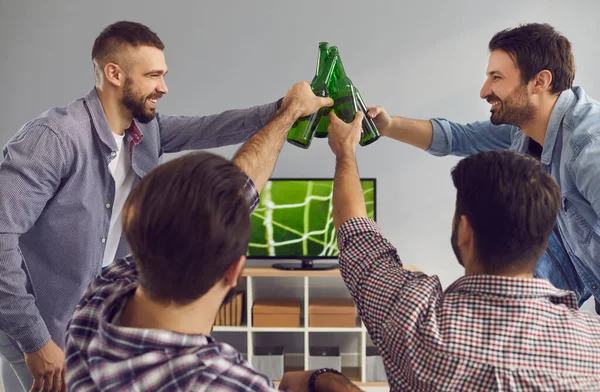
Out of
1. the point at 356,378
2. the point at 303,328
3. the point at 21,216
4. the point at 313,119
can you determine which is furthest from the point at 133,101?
the point at 356,378

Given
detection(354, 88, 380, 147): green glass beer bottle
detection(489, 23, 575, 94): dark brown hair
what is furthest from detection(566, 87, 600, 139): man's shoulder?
detection(354, 88, 380, 147): green glass beer bottle

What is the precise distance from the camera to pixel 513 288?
998 millimetres

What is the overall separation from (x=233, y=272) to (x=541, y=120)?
1.37 metres

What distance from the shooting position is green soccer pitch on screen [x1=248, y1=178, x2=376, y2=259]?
3600mm

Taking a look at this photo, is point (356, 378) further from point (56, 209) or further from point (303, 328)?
point (56, 209)

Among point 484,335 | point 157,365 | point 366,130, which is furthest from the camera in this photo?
point 366,130

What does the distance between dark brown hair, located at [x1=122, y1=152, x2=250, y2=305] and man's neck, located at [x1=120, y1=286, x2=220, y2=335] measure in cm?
1

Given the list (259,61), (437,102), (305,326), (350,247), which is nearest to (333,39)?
(259,61)

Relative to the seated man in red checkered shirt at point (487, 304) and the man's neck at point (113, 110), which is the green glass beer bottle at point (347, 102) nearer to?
the seated man in red checkered shirt at point (487, 304)

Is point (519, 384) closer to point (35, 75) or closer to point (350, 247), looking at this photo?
point (350, 247)

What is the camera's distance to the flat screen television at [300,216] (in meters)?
3.60

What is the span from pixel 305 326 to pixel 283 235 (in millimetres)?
552

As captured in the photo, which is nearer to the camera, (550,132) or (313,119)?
(313,119)

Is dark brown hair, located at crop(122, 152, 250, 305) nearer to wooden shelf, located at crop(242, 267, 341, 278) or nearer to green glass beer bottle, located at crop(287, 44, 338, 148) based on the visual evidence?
green glass beer bottle, located at crop(287, 44, 338, 148)
